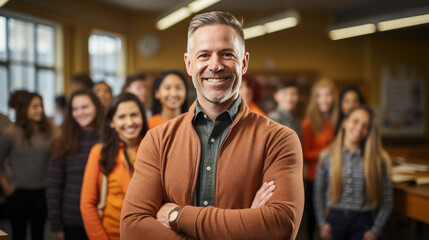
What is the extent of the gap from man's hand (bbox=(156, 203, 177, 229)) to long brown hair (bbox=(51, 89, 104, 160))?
1.30 m

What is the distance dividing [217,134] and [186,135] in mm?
96

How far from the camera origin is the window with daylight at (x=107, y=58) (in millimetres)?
7762

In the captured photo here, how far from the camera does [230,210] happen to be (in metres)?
1.12

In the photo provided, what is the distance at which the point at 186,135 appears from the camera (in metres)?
1.25

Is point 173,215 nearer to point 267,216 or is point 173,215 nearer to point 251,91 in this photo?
point 267,216

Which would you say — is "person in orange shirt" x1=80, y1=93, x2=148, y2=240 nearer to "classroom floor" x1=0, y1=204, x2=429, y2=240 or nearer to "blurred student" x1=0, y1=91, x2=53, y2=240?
"classroom floor" x1=0, y1=204, x2=429, y2=240

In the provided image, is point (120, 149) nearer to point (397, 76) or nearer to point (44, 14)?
point (44, 14)

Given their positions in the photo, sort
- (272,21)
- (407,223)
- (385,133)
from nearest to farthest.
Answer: (407,223), (272,21), (385,133)

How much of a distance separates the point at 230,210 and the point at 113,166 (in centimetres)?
73

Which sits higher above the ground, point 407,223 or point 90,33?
point 90,33

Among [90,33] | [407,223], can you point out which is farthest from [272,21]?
[90,33]

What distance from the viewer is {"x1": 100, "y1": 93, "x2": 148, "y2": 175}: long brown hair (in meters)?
1.67

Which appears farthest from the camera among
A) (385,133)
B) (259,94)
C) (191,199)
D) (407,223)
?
(385,133)

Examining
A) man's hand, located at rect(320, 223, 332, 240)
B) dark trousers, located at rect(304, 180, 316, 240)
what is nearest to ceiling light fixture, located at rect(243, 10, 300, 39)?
dark trousers, located at rect(304, 180, 316, 240)
